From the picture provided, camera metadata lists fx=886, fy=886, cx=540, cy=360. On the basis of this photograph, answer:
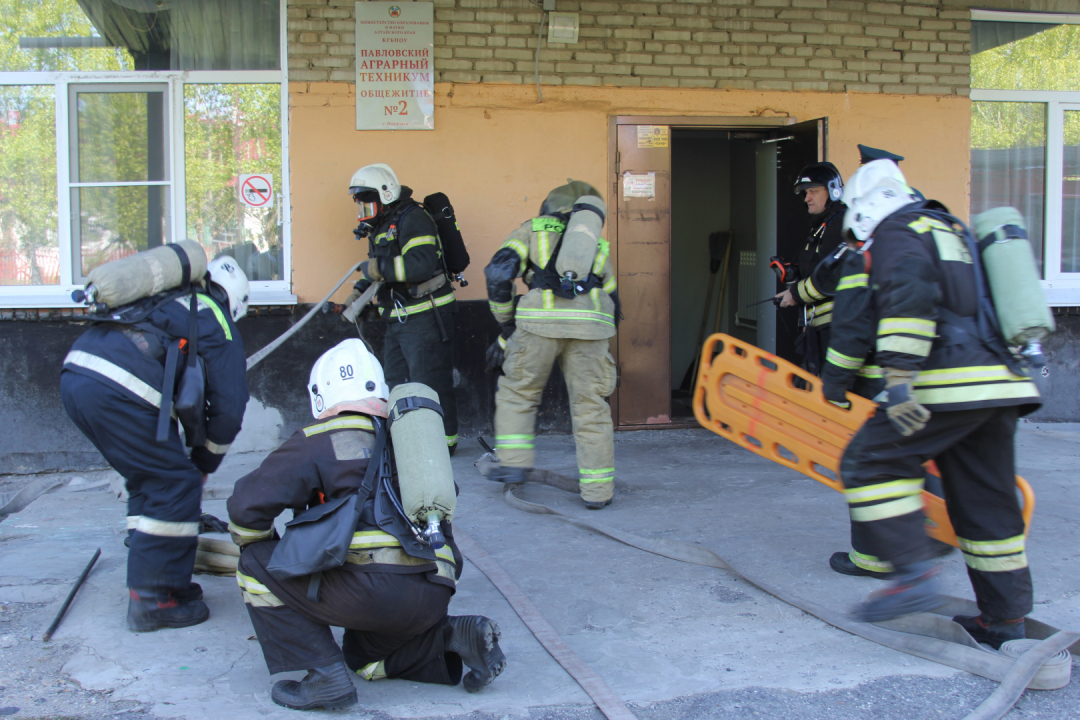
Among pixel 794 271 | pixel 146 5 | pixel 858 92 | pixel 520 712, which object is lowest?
pixel 520 712

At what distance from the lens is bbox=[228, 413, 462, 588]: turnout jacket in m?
2.68

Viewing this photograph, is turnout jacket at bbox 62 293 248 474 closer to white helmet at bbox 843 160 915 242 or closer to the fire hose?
the fire hose

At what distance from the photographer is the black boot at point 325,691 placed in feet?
8.90

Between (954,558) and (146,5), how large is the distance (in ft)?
20.1

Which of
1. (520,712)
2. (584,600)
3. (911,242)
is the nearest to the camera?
(520,712)

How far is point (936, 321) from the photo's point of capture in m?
3.00

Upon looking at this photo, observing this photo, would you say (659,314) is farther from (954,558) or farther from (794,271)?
(954,558)

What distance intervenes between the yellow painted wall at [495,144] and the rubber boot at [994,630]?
411 centimetres

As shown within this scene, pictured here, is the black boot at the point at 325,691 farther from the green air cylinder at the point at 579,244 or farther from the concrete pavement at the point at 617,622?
the green air cylinder at the point at 579,244

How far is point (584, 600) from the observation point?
3621 mm

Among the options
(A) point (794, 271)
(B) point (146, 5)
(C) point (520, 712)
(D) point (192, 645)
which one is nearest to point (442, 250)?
(A) point (794, 271)

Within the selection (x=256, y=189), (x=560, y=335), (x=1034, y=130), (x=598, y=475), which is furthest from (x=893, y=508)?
(x=1034, y=130)

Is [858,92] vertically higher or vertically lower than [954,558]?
higher

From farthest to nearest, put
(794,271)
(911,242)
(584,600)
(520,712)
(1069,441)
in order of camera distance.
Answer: (1069,441), (794,271), (584,600), (911,242), (520,712)
